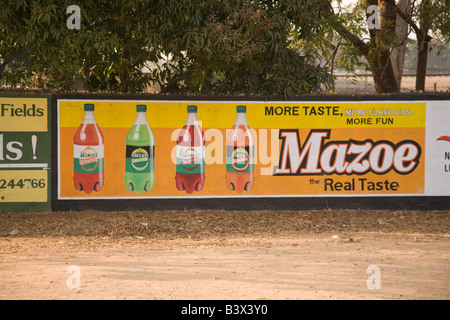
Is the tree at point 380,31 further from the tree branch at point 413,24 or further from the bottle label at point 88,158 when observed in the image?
the bottle label at point 88,158

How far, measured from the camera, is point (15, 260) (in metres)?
7.10

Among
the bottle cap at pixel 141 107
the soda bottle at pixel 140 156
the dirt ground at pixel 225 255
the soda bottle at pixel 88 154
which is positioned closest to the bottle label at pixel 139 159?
the soda bottle at pixel 140 156

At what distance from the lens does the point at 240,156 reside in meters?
10.6

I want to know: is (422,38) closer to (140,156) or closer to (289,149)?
(289,149)

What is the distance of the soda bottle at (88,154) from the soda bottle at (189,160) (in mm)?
1451

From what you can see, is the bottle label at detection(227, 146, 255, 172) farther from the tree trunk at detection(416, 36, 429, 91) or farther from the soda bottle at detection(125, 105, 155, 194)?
the tree trunk at detection(416, 36, 429, 91)

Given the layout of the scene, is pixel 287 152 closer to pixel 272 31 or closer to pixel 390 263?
pixel 272 31

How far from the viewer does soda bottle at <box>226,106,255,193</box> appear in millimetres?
10570

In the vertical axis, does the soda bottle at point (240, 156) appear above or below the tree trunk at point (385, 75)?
below

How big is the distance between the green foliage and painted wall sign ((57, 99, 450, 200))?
59cm

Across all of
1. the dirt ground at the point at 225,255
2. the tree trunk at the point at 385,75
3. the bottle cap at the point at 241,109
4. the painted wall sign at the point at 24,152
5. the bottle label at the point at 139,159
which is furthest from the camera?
the tree trunk at the point at 385,75

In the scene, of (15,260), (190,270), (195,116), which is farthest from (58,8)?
(190,270)

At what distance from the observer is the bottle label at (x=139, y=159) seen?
34.3 ft

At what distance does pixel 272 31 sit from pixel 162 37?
192 cm
